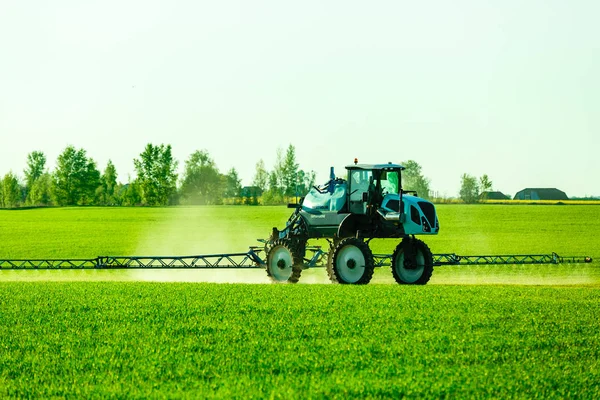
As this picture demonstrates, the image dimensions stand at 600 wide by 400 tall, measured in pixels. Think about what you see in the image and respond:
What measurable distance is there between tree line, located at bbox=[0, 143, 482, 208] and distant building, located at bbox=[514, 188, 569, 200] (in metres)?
39.5

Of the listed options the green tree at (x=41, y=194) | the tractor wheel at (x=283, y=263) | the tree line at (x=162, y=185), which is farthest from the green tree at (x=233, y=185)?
the tractor wheel at (x=283, y=263)

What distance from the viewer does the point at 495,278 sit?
30.4 m

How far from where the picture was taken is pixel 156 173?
325ft

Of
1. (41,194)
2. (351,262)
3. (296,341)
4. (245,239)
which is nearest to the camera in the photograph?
(296,341)

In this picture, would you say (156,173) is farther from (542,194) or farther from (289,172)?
(542,194)

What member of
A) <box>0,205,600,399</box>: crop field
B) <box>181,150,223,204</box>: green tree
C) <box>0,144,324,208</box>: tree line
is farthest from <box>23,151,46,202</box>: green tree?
<box>0,205,600,399</box>: crop field

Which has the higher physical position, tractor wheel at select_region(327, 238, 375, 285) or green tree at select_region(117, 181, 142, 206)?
green tree at select_region(117, 181, 142, 206)

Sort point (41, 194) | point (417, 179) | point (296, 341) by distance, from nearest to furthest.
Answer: point (296, 341)
point (417, 179)
point (41, 194)

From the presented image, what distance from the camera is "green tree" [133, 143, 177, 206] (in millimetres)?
98688

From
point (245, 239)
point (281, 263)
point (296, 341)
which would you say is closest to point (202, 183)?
point (245, 239)

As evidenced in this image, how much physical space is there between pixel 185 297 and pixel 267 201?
255 ft

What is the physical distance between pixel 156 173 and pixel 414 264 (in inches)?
3117

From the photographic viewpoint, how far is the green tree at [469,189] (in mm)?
94738

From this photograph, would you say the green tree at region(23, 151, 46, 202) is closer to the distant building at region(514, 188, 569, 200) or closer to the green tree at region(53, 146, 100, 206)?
the green tree at region(53, 146, 100, 206)
